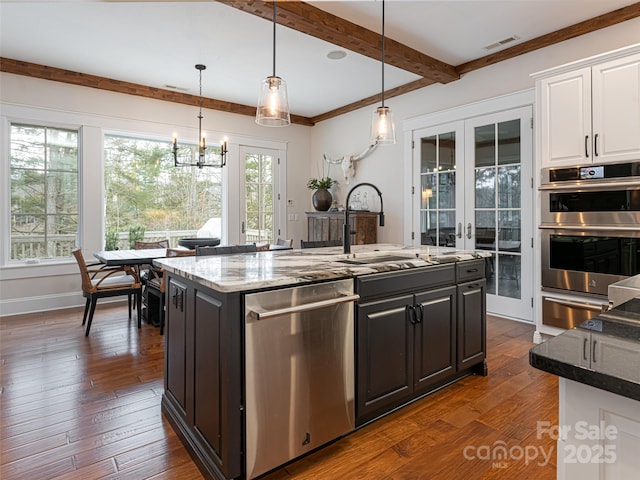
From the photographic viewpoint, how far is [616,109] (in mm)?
2934

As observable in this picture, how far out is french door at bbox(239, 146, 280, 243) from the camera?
6363 millimetres

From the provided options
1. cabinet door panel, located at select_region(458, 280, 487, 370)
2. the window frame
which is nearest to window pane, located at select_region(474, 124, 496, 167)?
cabinet door panel, located at select_region(458, 280, 487, 370)

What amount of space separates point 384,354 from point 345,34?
2.96m

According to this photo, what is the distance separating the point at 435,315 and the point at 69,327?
3836 millimetres

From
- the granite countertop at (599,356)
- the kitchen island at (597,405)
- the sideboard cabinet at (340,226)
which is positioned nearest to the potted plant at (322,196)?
the sideboard cabinet at (340,226)

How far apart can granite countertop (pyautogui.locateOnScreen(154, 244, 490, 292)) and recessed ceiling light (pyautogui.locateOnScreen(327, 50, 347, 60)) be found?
8.64 ft

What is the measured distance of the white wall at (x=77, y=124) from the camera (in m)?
4.54

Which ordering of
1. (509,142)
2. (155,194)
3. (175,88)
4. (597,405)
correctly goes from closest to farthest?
(597,405) < (509,142) < (175,88) < (155,194)

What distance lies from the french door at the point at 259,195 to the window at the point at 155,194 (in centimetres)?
54

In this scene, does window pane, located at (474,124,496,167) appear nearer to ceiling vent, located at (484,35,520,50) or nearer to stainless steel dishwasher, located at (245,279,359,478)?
ceiling vent, located at (484,35,520,50)

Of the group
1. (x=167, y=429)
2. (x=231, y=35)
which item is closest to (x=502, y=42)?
(x=231, y=35)

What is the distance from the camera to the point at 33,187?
4.79 m

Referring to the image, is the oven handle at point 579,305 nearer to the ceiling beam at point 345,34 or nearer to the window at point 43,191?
the ceiling beam at point 345,34

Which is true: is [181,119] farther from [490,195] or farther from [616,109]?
[616,109]
